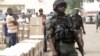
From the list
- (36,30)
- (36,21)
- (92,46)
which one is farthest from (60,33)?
(92,46)

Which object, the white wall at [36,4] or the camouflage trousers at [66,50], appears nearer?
the camouflage trousers at [66,50]

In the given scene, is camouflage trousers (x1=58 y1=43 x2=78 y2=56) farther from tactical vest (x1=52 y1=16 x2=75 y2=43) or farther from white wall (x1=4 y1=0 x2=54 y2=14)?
white wall (x1=4 y1=0 x2=54 y2=14)

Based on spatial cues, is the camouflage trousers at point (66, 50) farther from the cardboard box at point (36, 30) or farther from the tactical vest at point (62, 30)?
the cardboard box at point (36, 30)

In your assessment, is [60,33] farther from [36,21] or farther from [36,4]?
[36,4]

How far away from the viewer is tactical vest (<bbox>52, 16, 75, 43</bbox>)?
702 centimetres

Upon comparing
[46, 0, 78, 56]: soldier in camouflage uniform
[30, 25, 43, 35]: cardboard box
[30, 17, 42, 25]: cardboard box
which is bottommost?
[30, 25, 43, 35]: cardboard box

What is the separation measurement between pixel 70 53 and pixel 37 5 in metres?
77.2

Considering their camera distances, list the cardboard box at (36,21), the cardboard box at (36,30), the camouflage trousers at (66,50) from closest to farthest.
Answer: the camouflage trousers at (66,50), the cardboard box at (36,30), the cardboard box at (36,21)

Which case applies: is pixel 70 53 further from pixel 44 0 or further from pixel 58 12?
pixel 44 0

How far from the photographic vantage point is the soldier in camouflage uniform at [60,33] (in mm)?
7020

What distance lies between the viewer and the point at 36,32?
16609mm

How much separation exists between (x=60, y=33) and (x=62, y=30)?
0.20 feet

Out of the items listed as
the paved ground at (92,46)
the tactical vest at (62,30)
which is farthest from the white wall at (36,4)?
the tactical vest at (62,30)

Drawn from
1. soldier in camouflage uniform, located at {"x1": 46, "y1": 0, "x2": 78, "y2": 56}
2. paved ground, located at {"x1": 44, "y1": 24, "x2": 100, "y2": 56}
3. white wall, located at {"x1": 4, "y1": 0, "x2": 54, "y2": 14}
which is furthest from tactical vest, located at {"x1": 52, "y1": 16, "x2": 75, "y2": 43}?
white wall, located at {"x1": 4, "y1": 0, "x2": 54, "y2": 14}
